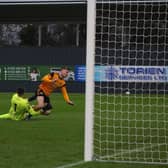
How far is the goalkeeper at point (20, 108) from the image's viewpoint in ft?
58.7

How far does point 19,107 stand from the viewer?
59.1 feet

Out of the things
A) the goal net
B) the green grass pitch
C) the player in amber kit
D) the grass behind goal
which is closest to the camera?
the green grass pitch

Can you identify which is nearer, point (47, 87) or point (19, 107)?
point (19, 107)

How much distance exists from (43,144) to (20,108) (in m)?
6.05

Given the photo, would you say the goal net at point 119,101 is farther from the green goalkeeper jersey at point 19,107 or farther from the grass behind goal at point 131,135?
the green goalkeeper jersey at point 19,107

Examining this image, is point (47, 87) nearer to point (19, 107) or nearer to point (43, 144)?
point (19, 107)

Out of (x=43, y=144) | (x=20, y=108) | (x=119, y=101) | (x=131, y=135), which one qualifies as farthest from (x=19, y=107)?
(x=43, y=144)

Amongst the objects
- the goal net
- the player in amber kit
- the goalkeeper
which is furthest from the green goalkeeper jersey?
the goal net

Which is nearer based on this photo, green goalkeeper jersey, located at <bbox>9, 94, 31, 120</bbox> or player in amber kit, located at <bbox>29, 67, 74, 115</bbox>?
green goalkeeper jersey, located at <bbox>9, 94, 31, 120</bbox>

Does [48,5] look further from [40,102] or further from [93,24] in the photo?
[93,24]

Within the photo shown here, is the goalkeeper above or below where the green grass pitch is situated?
above

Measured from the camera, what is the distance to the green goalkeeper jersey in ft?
58.6

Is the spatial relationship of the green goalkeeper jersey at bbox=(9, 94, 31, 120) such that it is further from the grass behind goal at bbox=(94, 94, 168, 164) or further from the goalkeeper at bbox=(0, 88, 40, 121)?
the grass behind goal at bbox=(94, 94, 168, 164)

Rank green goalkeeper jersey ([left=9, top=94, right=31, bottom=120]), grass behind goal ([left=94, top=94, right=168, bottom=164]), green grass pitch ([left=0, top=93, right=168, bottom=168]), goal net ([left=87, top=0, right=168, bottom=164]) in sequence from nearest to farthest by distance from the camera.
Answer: green grass pitch ([left=0, top=93, right=168, bottom=168]) < grass behind goal ([left=94, top=94, right=168, bottom=164]) < goal net ([left=87, top=0, right=168, bottom=164]) < green goalkeeper jersey ([left=9, top=94, right=31, bottom=120])
